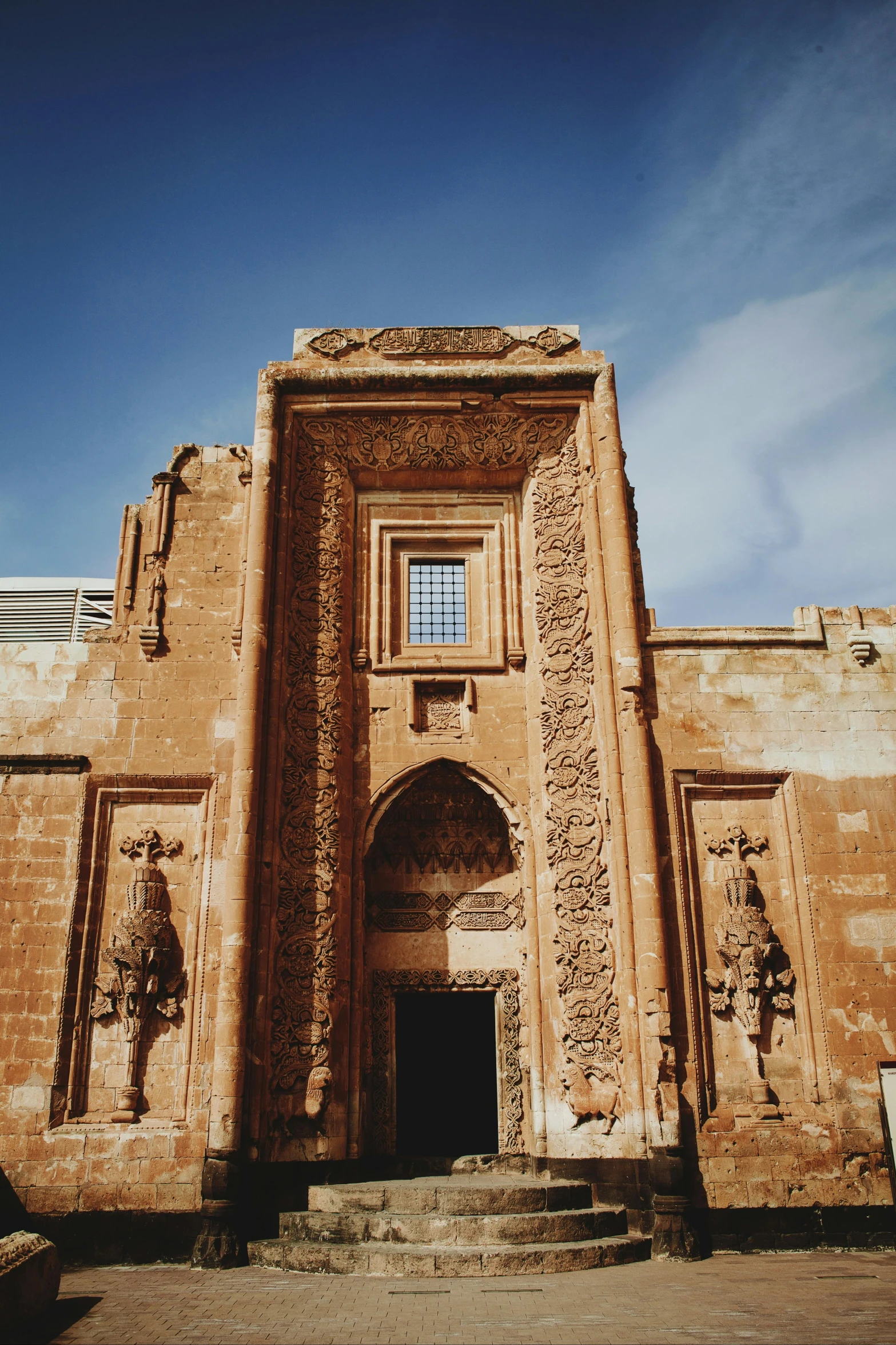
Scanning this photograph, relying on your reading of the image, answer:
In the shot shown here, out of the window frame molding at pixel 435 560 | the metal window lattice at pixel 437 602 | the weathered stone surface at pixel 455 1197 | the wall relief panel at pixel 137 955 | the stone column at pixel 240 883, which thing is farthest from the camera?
the metal window lattice at pixel 437 602

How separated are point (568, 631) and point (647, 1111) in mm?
5705

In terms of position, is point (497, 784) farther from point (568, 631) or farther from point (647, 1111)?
point (647, 1111)

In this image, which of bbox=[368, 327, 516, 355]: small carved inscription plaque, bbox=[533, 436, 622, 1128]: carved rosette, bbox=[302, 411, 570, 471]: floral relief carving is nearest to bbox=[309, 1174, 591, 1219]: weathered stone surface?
bbox=[533, 436, 622, 1128]: carved rosette

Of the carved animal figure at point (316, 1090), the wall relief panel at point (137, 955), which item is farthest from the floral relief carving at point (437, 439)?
the carved animal figure at point (316, 1090)

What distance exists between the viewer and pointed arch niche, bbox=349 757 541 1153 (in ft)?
39.9

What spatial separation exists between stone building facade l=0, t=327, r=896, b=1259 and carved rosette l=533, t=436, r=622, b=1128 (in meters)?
0.04

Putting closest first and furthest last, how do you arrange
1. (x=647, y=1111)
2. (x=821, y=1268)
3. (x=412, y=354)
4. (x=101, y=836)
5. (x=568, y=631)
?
1. (x=821, y=1268)
2. (x=647, y=1111)
3. (x=101, y=836)
4. (x=568, y=631)
5. (x=412, y=354)

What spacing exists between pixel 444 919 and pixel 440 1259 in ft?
14.5

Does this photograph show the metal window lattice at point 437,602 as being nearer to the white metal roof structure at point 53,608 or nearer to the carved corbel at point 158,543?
the carved corbel at point 158,543

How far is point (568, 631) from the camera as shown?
12.8m

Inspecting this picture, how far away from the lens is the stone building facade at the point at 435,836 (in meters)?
10.9

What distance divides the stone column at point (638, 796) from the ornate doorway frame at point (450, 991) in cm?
203

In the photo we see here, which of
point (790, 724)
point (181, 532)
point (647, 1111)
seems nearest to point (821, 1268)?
point (647, 1111)

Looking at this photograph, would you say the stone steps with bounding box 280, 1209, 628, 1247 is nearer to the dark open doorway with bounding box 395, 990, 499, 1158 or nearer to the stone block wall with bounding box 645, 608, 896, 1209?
the stone block wall with bounding box 645, 608, 896, 1209
